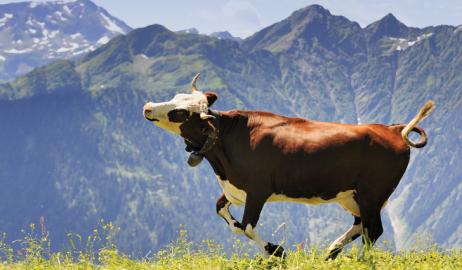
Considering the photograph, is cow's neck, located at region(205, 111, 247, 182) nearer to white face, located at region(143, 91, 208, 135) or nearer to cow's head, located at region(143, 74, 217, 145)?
cow's head, located at region(143, 74, 217, 145)

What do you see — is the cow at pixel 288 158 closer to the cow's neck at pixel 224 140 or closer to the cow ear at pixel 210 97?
the cow's neck at pixel 224 140

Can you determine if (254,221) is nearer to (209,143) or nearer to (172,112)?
(209,143)

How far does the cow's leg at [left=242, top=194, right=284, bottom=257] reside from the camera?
34.7ft

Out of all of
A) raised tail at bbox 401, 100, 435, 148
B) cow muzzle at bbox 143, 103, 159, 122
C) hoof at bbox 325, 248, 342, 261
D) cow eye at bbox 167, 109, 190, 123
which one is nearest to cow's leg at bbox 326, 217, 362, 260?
hoof at bbox 325, 248, 342, 261

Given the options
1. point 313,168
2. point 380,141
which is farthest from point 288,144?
point 380,141

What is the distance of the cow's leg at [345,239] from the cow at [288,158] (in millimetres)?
18

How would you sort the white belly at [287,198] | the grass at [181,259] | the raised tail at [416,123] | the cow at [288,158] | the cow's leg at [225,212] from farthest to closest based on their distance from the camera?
the raised tail at [416,123], the cow's leg at [225,212], the white belly at [287,198], the cow at [288,158], the grass at [181,259]

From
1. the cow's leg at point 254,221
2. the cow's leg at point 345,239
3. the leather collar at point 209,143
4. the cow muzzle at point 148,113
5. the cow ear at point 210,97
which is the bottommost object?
the cow's leg at point 345,239

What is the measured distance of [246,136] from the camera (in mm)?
11438

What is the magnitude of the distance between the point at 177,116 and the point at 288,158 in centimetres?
206

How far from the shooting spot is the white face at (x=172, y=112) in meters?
11.2

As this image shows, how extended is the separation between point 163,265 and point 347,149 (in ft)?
12.2

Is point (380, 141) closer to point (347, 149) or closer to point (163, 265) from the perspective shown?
point (347, 149)

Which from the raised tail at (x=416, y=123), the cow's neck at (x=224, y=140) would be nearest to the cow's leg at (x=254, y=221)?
the cow's neck at (x=224, y=140)
